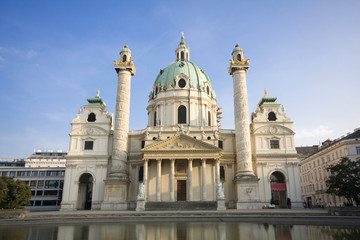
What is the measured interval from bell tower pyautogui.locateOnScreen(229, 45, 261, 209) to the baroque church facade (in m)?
0.13

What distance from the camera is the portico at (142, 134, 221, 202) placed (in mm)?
39938

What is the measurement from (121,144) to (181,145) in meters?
8.95

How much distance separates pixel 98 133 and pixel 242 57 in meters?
26.0

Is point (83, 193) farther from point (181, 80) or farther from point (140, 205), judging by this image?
point (181, 80)

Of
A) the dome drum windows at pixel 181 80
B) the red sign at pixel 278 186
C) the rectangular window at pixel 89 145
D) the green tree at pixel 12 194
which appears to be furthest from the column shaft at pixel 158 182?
the dome drum windows at pixel 181 80

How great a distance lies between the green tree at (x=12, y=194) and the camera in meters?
30.4

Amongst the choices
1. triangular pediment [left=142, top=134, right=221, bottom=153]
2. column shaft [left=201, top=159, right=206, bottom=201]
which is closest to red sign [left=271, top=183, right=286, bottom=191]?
triangular pediment [left=142, top=134, right=221, bottom=153]

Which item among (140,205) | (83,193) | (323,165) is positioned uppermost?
(323,165)

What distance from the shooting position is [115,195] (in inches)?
1538

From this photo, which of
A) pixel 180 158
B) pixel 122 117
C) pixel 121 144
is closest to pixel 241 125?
pixel 180 158

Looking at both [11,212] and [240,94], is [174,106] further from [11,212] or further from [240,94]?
[11,212]

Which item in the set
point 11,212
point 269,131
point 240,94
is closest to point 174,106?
point 240,94

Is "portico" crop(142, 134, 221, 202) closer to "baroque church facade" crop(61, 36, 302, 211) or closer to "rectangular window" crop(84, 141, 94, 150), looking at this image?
"baroque church facade" crop(61, 36, 302, 211)

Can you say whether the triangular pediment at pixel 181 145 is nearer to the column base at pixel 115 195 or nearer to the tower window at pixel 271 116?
the column base at pixel 115 195
